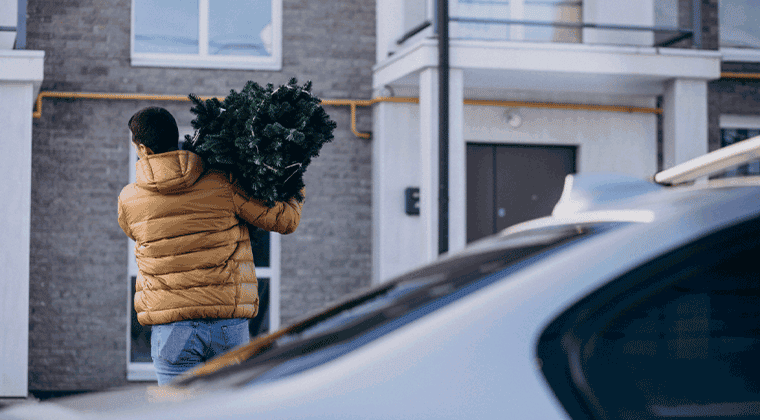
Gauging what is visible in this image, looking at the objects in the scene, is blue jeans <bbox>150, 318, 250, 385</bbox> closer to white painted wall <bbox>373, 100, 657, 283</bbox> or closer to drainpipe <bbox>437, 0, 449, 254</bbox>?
drainpipe <bbox>437, 0, 449, 254</bbox>

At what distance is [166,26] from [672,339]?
25.8 feet

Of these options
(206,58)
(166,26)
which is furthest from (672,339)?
(166,26)

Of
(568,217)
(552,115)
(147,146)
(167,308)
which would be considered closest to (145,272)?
(167,308)

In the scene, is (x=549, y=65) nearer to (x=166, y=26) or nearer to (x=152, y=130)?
(x=166, y=26)

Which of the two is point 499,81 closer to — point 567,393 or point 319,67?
point 319,67

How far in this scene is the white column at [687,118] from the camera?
7.88 metres

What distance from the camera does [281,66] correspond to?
836 cm

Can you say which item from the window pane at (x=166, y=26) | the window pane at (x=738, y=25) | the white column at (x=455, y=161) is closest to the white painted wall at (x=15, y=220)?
the window pane at (x=166, y=26)

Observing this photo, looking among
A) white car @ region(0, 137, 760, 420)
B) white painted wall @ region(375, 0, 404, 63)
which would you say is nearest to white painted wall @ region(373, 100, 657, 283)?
white painted wall @ region(375, 0, 404, 63)

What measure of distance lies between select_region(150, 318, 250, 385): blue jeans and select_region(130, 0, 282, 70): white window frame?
583cm

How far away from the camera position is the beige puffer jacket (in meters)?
2.79

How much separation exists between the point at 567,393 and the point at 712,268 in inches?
13.7

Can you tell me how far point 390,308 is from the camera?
149 cm

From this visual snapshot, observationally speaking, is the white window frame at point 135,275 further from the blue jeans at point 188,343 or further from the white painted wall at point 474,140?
the blue jeans at point 188,343
